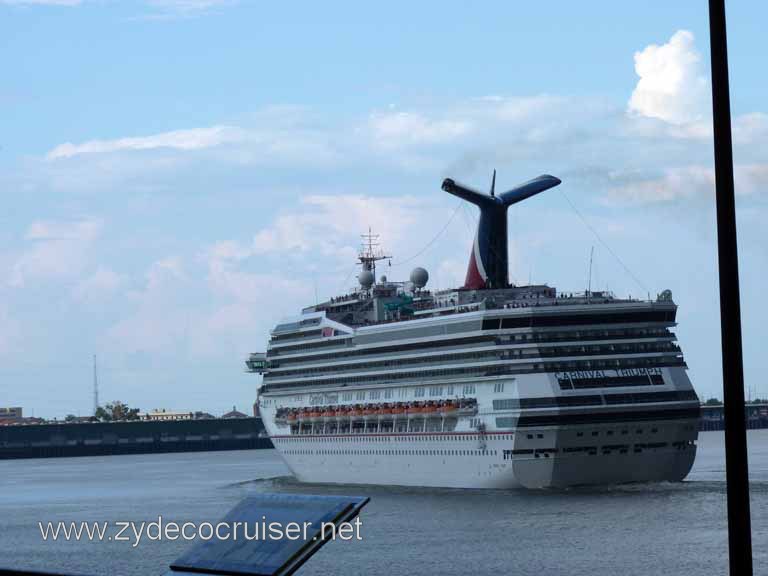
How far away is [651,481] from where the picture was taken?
215 feet

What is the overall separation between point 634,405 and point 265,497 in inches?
2086

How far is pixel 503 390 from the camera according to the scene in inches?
2569

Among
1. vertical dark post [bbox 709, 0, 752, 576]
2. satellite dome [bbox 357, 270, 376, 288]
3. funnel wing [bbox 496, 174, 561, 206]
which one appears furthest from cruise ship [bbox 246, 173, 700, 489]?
vertical dark post [bbox 709, 0, 752, 576]

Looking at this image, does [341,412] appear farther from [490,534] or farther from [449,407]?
[490,534]

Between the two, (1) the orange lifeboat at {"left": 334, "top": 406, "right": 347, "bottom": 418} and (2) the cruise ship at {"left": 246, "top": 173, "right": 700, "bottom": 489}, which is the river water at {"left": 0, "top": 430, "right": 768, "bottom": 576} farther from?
(1) the orange lifeboat at {"left": 334, "top": 406, "right": 347, "bottom": 418}

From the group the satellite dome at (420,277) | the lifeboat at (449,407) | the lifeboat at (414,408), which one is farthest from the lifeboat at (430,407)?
the satellite dome at (420,277)

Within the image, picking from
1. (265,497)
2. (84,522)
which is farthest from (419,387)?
(265,497)

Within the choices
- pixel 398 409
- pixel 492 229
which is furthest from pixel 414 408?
pixel 492 229

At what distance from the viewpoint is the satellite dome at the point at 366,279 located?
90750 mm

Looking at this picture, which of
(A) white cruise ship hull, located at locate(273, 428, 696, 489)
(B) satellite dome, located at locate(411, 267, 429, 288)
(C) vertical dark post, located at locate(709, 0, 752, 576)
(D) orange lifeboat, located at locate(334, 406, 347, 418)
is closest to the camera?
(C) vertical dark post, located at locate(709, 0, 752, 576)

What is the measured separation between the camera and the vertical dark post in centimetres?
1076

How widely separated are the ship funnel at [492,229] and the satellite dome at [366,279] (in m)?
10.0

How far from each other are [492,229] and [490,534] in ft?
108

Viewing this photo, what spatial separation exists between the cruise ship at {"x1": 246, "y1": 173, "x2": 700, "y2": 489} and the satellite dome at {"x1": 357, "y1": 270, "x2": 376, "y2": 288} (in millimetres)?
8669
